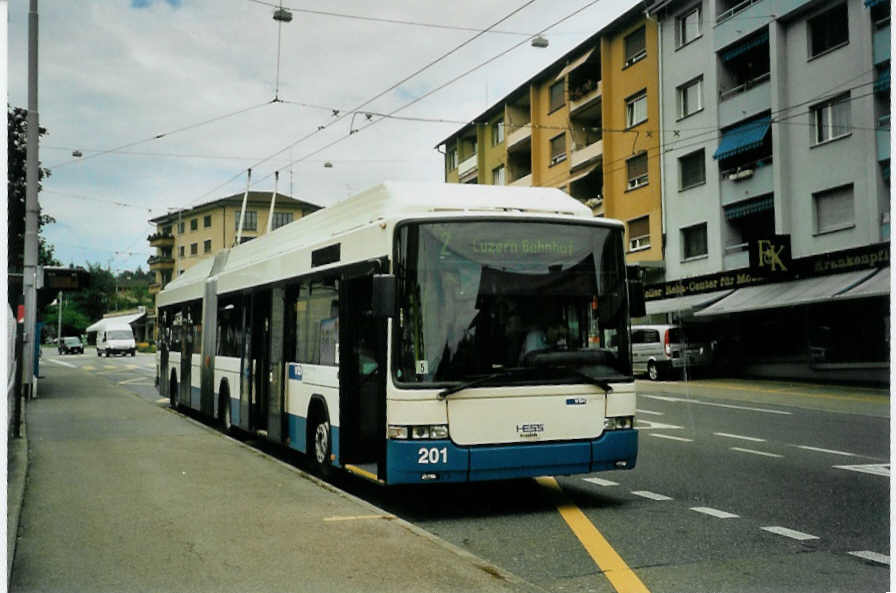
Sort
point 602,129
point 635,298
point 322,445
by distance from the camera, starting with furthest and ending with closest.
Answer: point 602,129 → point 322,445 → point 635,298

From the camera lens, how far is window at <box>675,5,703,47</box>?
34938 mm

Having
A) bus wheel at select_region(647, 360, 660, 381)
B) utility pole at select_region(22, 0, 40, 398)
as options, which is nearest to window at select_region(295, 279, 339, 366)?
utility pole at select_region(22, 0, 40, 398)

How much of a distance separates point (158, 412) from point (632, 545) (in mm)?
13008

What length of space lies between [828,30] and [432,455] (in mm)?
24950

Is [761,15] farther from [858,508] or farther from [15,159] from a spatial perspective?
[858,508]

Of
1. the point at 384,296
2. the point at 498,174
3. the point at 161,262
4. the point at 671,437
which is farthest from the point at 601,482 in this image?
the point at 161,262

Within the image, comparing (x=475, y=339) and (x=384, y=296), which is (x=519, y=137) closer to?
(x=475, y=339)

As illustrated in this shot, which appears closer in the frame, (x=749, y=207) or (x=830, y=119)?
(x=830, y=119)

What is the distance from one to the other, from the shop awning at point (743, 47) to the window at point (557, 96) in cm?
1252

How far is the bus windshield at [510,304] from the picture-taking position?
796cm

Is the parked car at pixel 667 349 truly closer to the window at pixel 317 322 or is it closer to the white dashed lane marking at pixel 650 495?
the window at pixel 317 322

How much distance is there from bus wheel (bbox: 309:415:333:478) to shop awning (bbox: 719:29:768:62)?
25.6 meters

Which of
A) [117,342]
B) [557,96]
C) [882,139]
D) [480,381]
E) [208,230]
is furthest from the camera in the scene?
[117,342]

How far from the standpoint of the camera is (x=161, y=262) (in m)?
76.8
